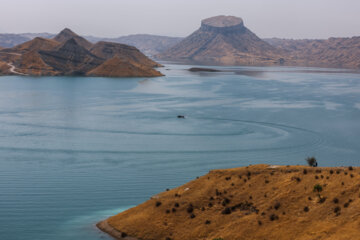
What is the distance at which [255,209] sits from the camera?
36594 mm

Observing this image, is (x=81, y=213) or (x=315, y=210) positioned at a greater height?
(x=315, y=210)

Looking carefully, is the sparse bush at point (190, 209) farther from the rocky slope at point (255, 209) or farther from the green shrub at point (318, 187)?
the green shrub at point (318, 187)

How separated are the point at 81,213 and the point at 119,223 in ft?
24.3

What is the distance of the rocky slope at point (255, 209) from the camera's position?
3253 cm

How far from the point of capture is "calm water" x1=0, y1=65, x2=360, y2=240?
47.3 meters

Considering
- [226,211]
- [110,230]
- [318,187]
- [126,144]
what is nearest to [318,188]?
[318,187]

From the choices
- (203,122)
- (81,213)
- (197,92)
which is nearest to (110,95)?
(197,92)

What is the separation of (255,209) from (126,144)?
43.7m

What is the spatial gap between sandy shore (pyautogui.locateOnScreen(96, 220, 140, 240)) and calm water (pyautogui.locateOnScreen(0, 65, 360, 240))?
0.71 meters

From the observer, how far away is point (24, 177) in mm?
56906

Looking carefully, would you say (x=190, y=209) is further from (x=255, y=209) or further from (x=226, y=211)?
(x=255, y=209)

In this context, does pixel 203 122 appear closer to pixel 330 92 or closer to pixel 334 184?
pixel 334 184

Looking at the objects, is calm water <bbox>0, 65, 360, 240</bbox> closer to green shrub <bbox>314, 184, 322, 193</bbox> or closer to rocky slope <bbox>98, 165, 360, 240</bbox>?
rocky slope <bbox>98, 165, 360, 240</bbox>

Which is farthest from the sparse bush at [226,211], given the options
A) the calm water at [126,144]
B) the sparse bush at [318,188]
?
the calm water at [126,144]
